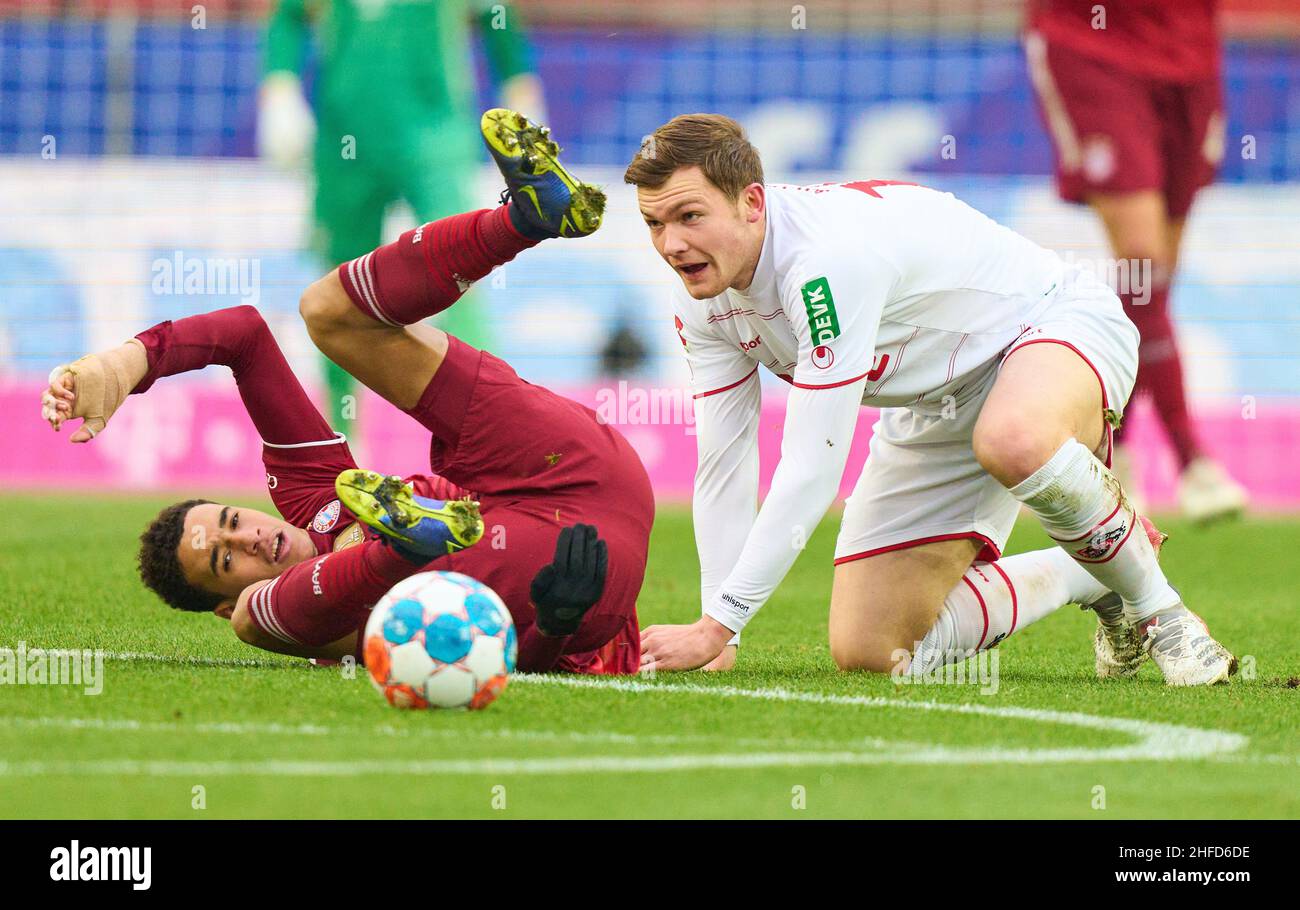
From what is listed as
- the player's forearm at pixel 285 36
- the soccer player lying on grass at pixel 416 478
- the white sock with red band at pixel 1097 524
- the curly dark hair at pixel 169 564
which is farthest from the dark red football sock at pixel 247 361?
the player's forearm at pixel 285 36

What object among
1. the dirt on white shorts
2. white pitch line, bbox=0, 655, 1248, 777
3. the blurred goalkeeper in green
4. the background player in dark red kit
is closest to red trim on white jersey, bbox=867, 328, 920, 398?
the dirt on white shorts

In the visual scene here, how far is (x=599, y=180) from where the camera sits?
739 inches

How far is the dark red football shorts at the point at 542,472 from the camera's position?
4.84m

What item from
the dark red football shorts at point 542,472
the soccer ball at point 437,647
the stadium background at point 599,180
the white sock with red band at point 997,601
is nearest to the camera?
the soccer ball at point 437,647

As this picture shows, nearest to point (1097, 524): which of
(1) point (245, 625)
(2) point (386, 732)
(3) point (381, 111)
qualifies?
(2) point (386, 732)

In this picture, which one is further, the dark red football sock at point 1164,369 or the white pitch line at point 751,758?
the dark red football sock at point 1164,369

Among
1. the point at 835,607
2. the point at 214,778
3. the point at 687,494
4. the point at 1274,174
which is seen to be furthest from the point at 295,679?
the point at 1274,174

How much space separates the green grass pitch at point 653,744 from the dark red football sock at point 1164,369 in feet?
14.2

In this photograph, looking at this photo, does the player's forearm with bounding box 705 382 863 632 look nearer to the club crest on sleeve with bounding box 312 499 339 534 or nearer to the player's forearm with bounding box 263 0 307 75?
the club crest on sleeve with bounding box 312 499 339 534

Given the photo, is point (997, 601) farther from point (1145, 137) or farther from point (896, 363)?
point (1145, 137)

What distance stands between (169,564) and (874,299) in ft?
7.04

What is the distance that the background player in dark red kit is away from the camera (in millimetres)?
9805

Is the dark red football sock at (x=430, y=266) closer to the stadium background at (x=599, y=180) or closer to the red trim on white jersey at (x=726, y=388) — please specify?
the red trim on white jersey at (x=726, y=388)
